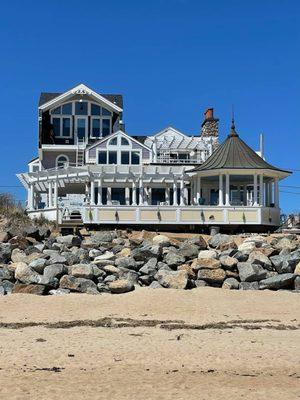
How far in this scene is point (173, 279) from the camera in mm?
18594

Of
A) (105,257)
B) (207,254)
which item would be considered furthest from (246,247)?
(105,257)

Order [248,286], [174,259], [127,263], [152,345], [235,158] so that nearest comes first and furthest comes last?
1. [152,345]
2. [248,286]
3. [127,263]
4. [174,259]
5. [235,158]

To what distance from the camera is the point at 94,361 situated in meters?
10.4

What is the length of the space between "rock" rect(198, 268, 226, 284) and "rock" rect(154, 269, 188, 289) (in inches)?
24.1

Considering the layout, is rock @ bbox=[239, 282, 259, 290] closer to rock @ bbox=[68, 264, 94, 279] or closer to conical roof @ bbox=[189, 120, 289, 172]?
rock @ bbox=[68, 264, 94, 279]

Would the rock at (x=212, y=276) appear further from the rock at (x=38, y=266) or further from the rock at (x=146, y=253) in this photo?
the rock at (x=38, y=266)

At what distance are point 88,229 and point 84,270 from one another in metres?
9.04

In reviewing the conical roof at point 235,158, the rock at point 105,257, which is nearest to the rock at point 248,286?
the rock at point 105,257

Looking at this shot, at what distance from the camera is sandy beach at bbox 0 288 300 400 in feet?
28.0

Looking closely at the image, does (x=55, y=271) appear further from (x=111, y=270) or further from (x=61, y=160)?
(x=61, y=160)

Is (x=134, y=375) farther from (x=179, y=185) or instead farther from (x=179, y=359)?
(x=179, y=185)

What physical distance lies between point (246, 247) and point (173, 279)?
5.22m

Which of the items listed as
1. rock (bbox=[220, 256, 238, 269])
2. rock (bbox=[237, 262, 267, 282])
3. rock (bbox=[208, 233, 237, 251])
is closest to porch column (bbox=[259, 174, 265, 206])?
rock (bbox=[208, 233, 237, 251])

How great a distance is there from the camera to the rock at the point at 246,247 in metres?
22.0
